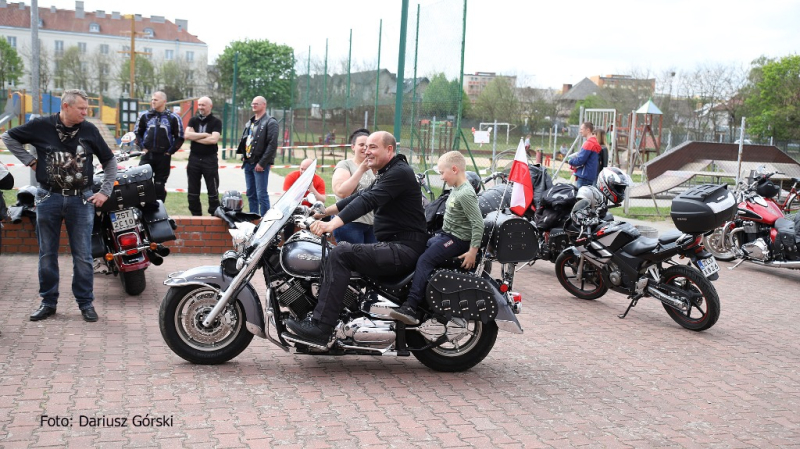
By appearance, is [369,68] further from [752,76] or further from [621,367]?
[752,76]

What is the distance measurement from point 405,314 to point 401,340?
0.75 ft

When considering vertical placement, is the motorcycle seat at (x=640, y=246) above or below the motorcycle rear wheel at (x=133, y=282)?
above

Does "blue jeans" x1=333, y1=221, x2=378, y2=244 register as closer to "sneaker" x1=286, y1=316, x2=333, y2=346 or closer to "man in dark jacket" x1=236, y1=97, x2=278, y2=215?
"sneaker" x1=286, y1=316, x2=333, y2=346

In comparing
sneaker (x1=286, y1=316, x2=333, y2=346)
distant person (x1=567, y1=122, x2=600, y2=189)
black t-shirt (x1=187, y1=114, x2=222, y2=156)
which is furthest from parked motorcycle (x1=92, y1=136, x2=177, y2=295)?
distant person (x1=567, y1=122, x2=600, y2=189)

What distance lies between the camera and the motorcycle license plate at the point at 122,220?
7523 millimetres

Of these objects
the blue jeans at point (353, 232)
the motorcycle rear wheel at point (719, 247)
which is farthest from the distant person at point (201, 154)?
the motorcycle rear wheel at point (719, 247)

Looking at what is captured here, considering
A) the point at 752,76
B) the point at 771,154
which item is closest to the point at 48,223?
the point at 771,154

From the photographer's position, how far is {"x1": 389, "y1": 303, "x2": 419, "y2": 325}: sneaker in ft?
18.0

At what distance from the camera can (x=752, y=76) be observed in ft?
166

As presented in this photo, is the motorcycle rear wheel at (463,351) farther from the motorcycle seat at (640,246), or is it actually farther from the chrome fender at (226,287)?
the motorcycle seat at (640,246)

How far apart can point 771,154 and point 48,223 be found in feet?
68.2

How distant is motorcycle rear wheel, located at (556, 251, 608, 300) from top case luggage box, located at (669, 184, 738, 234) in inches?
50.3

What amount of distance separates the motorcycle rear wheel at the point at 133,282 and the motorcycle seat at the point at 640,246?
191 inches

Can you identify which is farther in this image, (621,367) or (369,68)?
(369,68)
